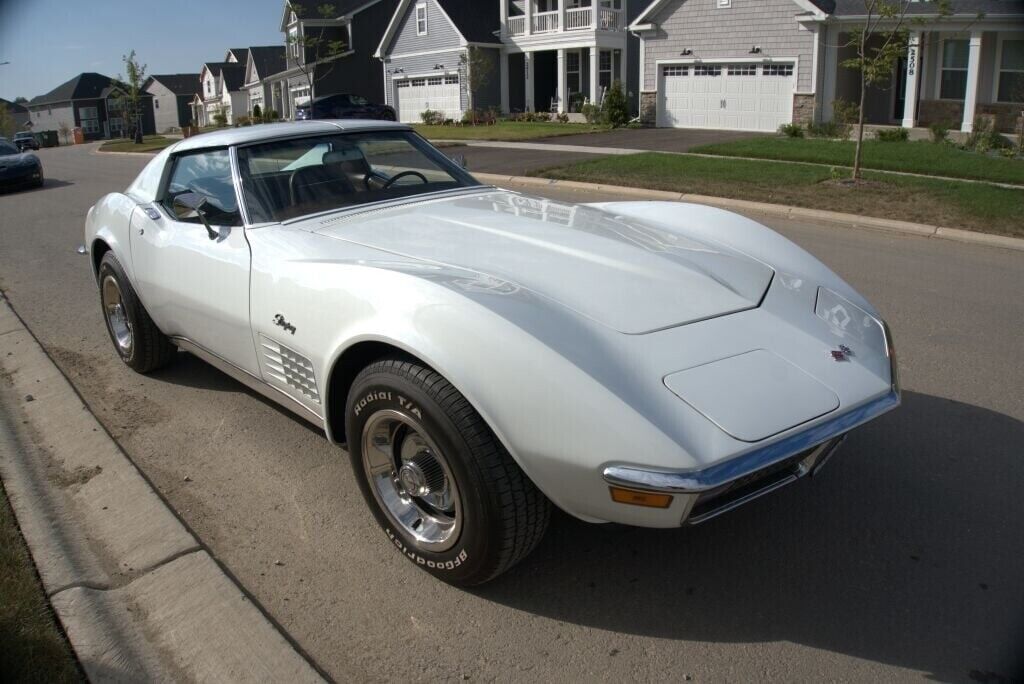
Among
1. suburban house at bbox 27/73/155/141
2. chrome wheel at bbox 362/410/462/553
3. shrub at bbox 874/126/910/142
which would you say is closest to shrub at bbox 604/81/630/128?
shrub at bbox 874/126/910/142

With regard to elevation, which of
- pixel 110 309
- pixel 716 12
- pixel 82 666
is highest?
pixel 716 12

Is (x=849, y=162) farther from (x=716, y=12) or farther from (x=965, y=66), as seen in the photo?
(x=716, y=12)

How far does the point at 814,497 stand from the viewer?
11.6 ft

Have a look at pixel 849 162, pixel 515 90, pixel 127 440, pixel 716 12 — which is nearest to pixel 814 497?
pixel 127 440

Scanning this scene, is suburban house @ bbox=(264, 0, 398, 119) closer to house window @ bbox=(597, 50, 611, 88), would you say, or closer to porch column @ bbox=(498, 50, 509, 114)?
porch column @ bbox=(498, 50, 509, 114)

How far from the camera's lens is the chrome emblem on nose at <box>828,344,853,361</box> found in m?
2.93

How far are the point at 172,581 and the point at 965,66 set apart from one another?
2401 cm

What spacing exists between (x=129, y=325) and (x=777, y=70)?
23154 mm

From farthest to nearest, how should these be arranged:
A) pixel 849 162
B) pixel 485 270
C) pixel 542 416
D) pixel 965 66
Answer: pixel 965 66
pixel 849 162
pixel 485 270
pixel 542 416

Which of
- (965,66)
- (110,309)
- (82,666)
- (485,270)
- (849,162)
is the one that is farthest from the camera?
(965,66)

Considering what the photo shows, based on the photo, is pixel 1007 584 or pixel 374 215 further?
pixel 374 215

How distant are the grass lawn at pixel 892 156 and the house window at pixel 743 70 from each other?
21.7 feet

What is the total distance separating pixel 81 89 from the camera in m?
76.7

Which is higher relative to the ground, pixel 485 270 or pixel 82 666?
pixel 485 270
